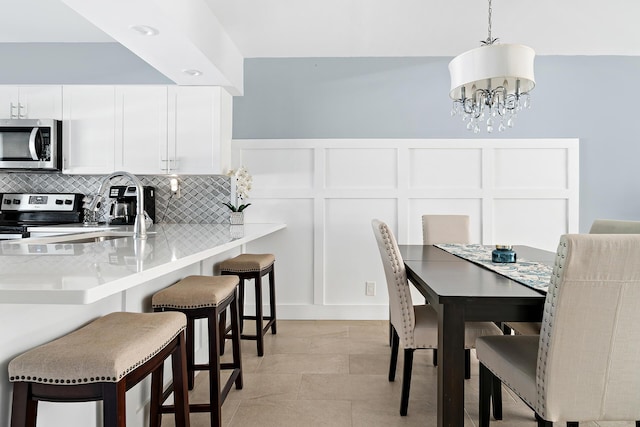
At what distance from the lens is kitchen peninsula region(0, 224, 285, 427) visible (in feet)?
3.17

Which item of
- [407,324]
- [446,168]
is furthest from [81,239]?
[446,168]

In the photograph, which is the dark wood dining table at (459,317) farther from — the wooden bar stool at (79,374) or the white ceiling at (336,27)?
the white ceiling at (336,27)

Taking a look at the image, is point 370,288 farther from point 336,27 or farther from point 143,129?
point 143,129

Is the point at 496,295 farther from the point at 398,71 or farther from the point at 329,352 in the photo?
the point at 398,71

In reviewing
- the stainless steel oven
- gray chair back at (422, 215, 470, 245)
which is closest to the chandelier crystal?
gray chair back at (422, 215, 470, 245)

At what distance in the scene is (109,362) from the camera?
1.07 m

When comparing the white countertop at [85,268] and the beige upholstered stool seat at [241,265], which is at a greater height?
the white countertop at [85,268]

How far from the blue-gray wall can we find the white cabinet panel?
705 mm

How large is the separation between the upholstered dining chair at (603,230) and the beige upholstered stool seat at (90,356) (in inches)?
79.4

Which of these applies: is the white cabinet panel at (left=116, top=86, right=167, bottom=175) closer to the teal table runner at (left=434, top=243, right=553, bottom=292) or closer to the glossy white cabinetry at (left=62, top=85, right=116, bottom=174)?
the glossy white cabinetry at (left=62, top=85, right=116, bottom=174)

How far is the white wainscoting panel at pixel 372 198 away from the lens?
3775 mm

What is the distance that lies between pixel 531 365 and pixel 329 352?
1.78 meters

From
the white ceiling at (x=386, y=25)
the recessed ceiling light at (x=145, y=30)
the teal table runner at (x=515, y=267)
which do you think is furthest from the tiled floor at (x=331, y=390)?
the white ceiling at (x=386, y=25)

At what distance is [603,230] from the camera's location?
2.73m
